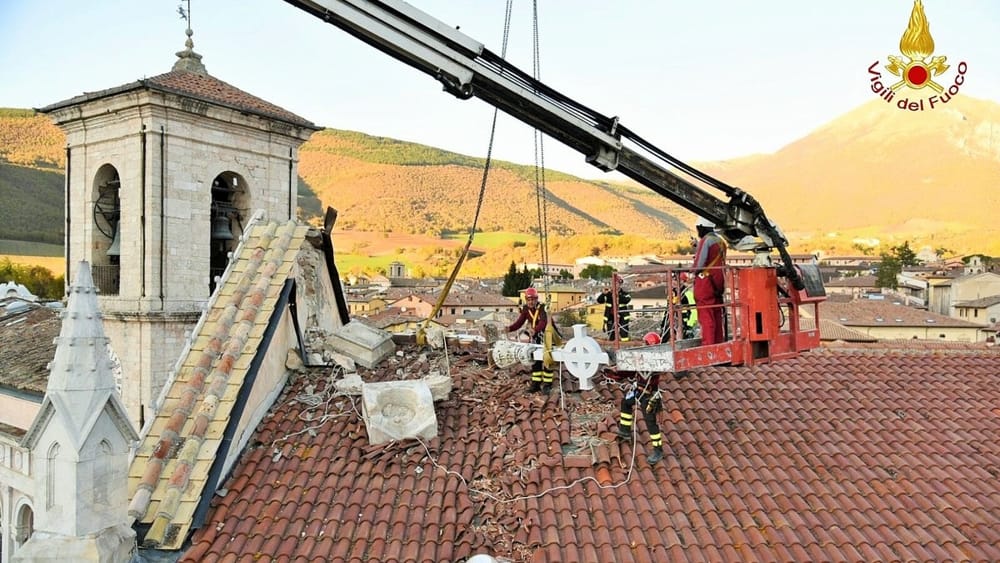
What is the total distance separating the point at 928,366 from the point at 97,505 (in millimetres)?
12220

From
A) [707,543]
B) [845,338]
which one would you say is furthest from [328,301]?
[845,338]

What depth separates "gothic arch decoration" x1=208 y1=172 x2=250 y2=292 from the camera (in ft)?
65.8

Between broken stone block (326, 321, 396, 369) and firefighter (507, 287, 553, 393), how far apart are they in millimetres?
2019

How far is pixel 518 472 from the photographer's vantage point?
295 inches

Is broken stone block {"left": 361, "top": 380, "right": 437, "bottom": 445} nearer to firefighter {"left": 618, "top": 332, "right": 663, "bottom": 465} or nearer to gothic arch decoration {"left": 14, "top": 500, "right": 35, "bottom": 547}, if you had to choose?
firefighter {"left": 618, "top": 332, "right": 663, "bottom": 465}

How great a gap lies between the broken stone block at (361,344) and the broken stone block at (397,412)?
5.55 feet

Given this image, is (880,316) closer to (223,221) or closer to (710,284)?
(223,221)

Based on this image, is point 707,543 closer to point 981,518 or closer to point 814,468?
point 814,468

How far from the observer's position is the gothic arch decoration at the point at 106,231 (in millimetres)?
19594

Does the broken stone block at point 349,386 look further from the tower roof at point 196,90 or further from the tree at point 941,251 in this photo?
the tree at point 941,251

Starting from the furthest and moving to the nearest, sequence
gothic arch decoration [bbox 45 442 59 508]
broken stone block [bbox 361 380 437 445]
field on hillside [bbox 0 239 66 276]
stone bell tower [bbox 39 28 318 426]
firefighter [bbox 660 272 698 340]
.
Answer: field on hillside [bbox 0 239 66 276], stone bell tower [bbox 39 28 318 426], firefighter [bbox 660 272 698 340], broken stone block [bbox 361 380 437 445], gothic arch decoration [bbox 45 442 59 508]

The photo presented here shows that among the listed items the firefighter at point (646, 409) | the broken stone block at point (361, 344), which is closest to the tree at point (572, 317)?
the broken stone block at point (361, 344)

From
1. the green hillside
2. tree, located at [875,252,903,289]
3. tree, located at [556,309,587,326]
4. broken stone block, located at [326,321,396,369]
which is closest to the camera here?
broken stone block, located at [326,321,396,369]

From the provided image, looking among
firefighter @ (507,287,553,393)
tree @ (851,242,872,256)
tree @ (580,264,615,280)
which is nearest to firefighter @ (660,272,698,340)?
firefighter @ (507,287,553,393)
